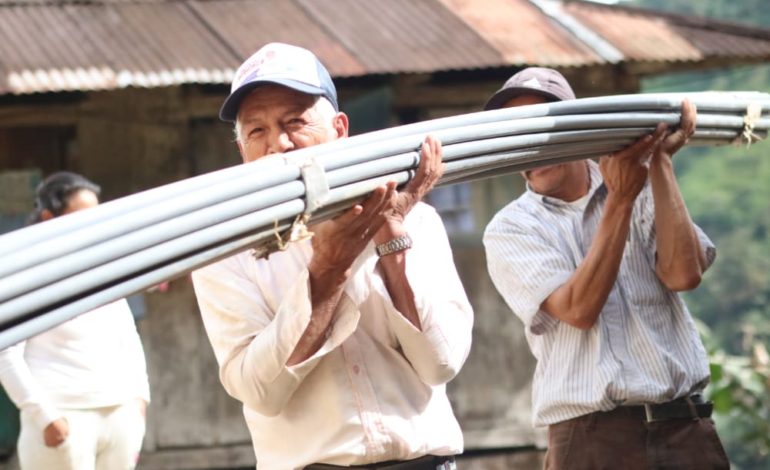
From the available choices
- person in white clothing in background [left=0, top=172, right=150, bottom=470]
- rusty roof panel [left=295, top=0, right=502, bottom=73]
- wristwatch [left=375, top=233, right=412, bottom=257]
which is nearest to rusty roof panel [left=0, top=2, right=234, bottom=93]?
rusty roof panel [left=295, top=0, right=502, bottom=73]

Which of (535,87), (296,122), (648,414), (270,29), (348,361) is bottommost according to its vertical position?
(648,414)

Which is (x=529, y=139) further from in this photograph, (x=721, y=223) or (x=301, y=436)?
(x=721, y=223)

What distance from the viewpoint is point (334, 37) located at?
28.5ft

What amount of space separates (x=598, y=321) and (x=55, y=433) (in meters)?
2.70

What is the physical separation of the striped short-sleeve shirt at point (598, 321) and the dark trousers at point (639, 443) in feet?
0.17

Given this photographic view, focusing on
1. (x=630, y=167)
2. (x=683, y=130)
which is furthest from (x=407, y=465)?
(x=683, y=130)

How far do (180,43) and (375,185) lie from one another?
19.2 ft

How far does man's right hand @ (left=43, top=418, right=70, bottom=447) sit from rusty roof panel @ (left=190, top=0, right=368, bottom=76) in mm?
3028

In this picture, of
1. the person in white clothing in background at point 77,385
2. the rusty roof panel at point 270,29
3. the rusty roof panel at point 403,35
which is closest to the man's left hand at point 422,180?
the person in white clothing in background at point 77,385

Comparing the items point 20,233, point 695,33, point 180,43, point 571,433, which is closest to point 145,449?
point 180,43

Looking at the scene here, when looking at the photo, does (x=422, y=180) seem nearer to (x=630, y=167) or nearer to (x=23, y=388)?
(x=630, y=167)

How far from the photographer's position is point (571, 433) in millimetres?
3893

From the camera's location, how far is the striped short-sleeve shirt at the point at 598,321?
381 centimetres

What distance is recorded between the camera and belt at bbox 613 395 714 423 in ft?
12.5
